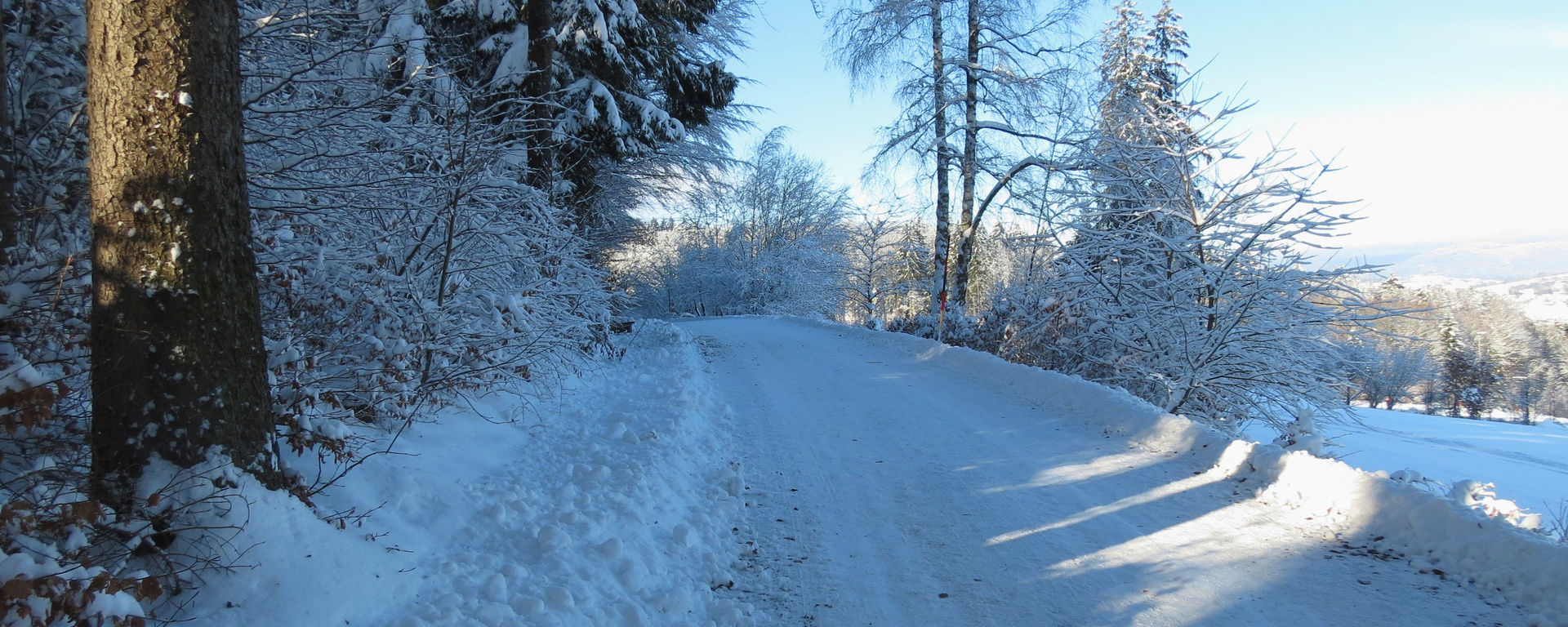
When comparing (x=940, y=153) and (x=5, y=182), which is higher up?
(x=940, y=153)

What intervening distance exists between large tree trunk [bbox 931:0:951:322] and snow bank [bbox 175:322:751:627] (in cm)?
1132

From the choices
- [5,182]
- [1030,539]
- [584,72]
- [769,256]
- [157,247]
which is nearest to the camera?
[157,247]

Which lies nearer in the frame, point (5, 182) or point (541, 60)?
point (5, 182)

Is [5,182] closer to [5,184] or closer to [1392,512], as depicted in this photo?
[5,184]

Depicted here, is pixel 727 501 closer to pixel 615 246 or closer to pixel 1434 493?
pixel 1434 493

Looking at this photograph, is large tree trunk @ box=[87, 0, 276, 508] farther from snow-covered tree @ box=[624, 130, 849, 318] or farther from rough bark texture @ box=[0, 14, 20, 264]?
snow-covered tree @ box=[624, 130, 849, 318]

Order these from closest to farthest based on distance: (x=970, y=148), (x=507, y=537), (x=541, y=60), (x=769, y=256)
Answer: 1. (x=507, y=537)
2. (x=541, y=60)
3. (x=970, y=148)
4. (x=769, y=256)

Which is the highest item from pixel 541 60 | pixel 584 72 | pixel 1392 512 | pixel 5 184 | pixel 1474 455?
pixel 584 72

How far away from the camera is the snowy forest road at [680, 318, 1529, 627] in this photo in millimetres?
3428

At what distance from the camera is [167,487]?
2.59 meters

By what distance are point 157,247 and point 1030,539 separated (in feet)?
15.1

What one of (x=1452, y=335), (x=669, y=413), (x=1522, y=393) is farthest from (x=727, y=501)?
(x=1522, y=393)

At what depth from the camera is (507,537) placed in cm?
377

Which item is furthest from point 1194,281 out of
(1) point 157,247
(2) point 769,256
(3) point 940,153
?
(2) point 769,256
